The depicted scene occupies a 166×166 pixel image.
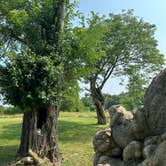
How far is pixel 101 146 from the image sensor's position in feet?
27.9

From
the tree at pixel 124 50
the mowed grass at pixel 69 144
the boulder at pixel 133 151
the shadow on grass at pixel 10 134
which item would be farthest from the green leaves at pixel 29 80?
the tree at pixel 124 50

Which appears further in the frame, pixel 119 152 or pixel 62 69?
pixel 62 69

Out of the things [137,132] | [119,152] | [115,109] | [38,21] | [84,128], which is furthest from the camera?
[84,128]

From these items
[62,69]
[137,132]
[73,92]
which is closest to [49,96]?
[62,69]

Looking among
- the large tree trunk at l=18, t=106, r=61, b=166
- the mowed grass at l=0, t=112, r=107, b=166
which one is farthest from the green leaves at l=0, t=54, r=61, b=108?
the mowed grass at l=0, t=112, r=107, b=166

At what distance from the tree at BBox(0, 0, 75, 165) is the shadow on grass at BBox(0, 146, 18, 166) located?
79 cm

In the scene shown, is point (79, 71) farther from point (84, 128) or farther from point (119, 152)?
point (84, 128)

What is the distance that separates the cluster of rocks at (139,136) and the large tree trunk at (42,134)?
18.1 feet

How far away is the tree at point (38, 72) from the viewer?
43.3 ft

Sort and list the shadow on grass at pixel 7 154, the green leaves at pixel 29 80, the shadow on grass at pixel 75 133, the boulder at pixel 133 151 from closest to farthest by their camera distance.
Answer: the boulder at pixel 133 151 < the green leaves at pixel 29 80 < the shadow on grass at pixel 7 154 < the shadow on grass at pixel 75 133

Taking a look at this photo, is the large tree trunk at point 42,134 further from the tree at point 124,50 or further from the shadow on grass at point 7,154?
the tree at point 124,50

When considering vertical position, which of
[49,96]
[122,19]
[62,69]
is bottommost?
[49,96]

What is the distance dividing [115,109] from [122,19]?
21.8m

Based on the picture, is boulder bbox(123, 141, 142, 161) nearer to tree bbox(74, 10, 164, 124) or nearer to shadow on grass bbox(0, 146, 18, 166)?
shadow on grass bbox(0, 146, 18, 166)
